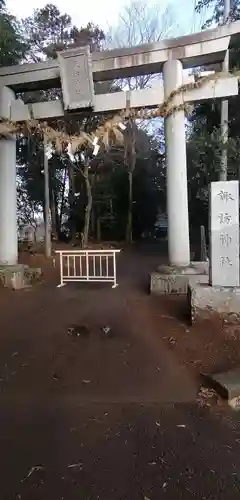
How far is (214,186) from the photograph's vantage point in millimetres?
5863

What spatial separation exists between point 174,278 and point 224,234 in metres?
1.86

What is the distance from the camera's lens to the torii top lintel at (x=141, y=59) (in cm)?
733

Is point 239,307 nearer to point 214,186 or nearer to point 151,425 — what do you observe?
point 214,186

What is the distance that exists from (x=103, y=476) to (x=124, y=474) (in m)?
0.14

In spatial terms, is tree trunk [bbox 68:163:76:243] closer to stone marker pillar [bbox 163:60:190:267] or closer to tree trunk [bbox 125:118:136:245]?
tree trunk [bbox 125:118:136:245]

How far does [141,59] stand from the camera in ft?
25.2

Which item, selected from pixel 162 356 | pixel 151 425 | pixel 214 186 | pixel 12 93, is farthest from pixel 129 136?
pixel 151 425

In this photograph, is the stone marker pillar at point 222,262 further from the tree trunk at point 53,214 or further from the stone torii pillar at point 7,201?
the tree trunk at point 53,214

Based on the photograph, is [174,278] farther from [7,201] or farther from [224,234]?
[7,201]

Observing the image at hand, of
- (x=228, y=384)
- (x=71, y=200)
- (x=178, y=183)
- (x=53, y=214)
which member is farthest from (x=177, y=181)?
(x=53, y=214)

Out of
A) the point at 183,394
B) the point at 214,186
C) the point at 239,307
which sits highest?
the point at 214,186

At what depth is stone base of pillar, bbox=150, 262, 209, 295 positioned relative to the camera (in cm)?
741

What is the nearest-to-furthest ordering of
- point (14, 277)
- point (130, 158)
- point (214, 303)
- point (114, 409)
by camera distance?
point (114, 409), point (214, 303), point (14, 277), point (130, 158)

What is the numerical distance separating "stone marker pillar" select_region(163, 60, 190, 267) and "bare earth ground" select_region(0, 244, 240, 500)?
1431 mm
